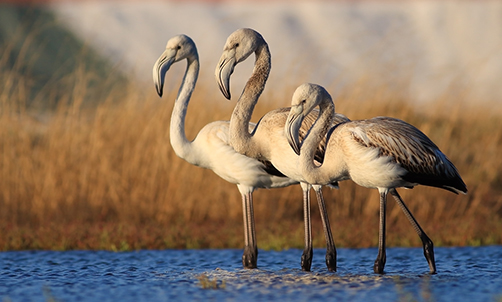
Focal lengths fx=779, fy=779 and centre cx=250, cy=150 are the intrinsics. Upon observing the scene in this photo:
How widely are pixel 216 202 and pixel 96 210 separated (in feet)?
5.34

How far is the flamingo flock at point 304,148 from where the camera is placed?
6.52 metres

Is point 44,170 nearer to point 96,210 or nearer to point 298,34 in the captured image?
point 96,210

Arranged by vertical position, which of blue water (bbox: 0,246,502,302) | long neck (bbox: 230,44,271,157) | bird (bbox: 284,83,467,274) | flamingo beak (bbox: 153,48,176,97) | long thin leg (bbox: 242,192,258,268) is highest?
flamingo beak (bbox: 153,48,176,97)

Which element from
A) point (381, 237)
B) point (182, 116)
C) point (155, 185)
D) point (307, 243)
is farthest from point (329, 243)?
point (155, 185)

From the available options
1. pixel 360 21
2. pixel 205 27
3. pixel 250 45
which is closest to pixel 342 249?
pixel 250 45

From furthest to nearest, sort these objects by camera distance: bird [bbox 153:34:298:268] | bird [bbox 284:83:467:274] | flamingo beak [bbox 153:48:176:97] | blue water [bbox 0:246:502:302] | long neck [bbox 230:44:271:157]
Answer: bird [bbox 153:34:298:268]
flamingo beak [bbox 153:48:176:97]
long neck [bbox 230:44:271:157]
bird [bbox 284:83:467:274]
blue water [bbox 0:246:502:302]

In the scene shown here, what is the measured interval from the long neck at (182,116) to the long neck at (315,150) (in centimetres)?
139

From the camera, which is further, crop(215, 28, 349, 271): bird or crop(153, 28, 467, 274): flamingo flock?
crop(215, 28, 349, 271): bird

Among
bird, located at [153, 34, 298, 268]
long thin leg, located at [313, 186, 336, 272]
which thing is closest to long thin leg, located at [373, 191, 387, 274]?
long thin leg, located at [313, 186, 336, 272]

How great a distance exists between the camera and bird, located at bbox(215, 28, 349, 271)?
6941mm

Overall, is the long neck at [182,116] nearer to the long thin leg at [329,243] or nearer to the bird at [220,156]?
the bird at [220,156]

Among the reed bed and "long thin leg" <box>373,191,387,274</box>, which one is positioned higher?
the reed bed

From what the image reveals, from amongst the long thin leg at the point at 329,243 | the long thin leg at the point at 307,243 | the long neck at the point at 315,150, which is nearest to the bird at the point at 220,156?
the long thin leg at the point at 307,243

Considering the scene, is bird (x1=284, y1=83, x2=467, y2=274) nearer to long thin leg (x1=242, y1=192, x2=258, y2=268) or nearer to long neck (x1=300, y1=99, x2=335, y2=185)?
long neck (x1=300, y1=99, x2=335, y2=185)
